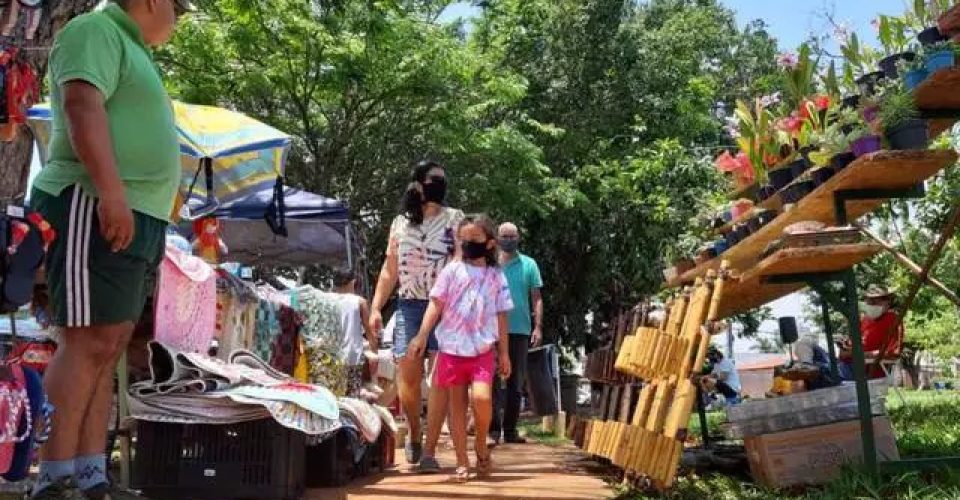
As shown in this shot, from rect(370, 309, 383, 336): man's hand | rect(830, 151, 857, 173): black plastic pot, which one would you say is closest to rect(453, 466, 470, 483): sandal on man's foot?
rect(370, 309, 383, 336): man's hand

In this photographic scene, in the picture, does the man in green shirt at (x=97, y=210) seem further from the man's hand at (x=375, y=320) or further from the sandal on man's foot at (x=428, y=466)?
the man's hand at (x=375, y=320)

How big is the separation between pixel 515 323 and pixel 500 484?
2598 mm

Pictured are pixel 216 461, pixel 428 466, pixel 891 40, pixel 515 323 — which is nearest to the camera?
pixel 216 461

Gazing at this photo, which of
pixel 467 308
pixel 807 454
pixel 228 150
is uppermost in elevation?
pixel 228 150

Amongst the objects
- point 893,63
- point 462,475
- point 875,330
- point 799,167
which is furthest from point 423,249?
point 875,330

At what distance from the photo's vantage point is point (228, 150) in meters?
5.50

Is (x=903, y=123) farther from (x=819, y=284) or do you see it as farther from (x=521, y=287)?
(x=521, y=287)

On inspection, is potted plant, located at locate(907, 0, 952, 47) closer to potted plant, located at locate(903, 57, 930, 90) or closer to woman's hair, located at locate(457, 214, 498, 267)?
potted plant, located at locate(903, 57, 930, 90)

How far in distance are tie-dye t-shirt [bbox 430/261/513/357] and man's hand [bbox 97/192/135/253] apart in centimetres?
276

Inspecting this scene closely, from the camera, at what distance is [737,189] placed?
681cm

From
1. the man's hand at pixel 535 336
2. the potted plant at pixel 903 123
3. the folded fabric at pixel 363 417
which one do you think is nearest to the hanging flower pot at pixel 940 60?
the potted plant at pixel 903 123

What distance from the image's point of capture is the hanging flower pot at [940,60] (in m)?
4.20

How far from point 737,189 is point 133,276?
478cm

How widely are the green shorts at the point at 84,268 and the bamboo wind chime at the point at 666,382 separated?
7.80ft
